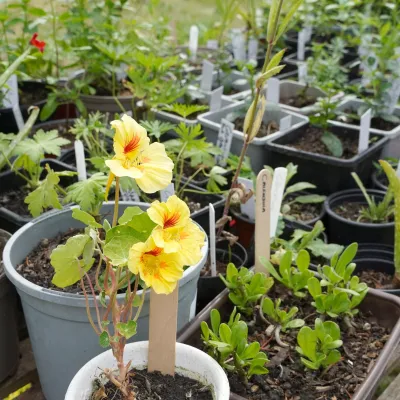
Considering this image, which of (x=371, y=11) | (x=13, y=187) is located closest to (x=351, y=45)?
(x=371, y=11)

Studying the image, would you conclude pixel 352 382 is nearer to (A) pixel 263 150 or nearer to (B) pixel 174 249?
(B) pixel 174 249

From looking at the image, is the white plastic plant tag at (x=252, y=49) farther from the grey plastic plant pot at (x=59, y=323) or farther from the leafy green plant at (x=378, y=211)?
the grey plastic plant pot at (x=59, y=323)

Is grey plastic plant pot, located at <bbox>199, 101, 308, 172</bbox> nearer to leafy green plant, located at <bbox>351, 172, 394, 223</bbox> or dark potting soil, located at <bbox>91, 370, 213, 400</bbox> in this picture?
leafy green plant, located at <bbox>351, 172, 394, 223</bbox>

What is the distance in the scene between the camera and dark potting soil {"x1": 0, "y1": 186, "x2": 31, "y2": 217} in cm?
162

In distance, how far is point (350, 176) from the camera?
1.89 metres

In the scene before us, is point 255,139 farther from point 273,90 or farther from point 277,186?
point 277,186

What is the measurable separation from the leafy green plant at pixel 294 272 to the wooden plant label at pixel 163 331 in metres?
0.36

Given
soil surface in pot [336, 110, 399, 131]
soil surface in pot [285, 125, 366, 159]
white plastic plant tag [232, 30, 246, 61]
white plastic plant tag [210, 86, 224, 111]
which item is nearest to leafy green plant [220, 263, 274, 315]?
soil surface in pot [285, 125, 366, 159]

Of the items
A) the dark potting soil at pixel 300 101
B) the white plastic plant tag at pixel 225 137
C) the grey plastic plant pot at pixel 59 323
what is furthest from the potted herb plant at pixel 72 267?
the dark potting soil at pixel 300 101

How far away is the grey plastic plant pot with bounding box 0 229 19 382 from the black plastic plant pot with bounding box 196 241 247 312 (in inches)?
17.5

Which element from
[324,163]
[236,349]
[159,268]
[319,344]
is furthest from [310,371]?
[324,163]

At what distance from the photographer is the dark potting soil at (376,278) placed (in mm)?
1531

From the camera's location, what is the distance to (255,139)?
1977 millimetres

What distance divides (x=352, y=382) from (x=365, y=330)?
6.4 inches
